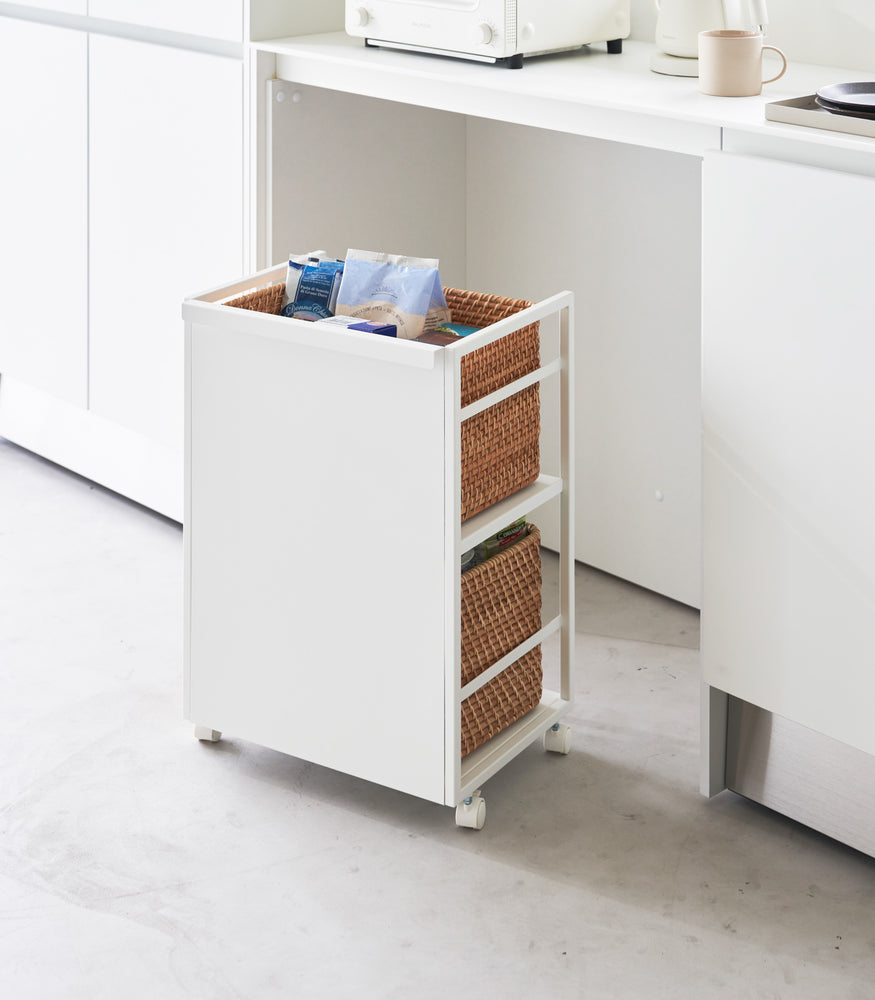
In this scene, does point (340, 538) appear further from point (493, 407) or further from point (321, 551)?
point (493, 407)

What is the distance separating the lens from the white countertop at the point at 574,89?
5.54 feet

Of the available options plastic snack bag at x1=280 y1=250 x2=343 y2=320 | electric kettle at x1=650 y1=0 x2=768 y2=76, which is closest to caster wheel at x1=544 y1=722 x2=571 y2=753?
plastic snack bag at x1=280 y1=250 x2=343 y2=320

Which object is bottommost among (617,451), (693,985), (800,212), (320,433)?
(693,985)

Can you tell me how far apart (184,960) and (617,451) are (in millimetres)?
1281

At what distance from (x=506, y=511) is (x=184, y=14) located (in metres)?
1.09

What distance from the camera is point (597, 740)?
6.82 feet

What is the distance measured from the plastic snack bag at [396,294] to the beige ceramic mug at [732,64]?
1.41 ft

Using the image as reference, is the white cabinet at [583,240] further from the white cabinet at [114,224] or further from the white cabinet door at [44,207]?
the white cabinet door at [44,207]

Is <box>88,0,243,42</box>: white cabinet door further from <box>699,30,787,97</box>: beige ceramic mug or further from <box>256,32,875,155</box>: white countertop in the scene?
<box>699,30,787,97</box>: beige ceramic mug

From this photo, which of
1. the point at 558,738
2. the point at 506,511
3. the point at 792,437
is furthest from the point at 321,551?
the point at 792,437

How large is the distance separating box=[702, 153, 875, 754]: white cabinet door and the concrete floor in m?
0.24

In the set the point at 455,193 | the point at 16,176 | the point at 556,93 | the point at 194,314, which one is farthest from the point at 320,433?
the point at 16,176

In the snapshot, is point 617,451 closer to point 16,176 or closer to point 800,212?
point 800,212

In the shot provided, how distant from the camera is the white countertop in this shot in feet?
5.54
